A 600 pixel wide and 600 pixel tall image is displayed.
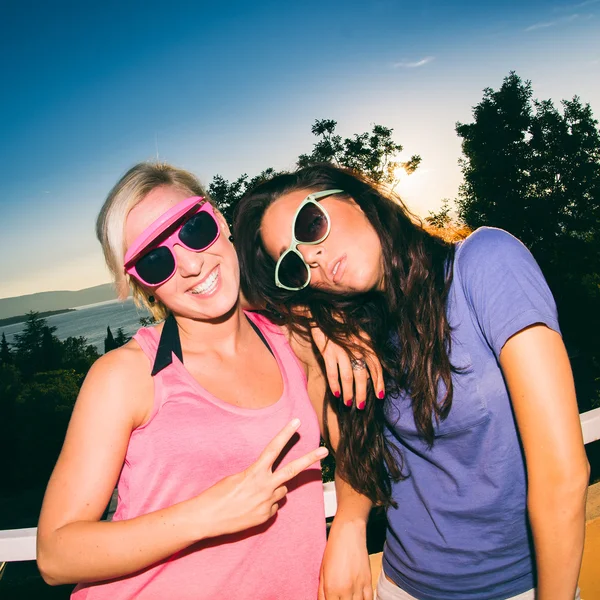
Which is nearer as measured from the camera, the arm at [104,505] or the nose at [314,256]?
the arm at [104,505]

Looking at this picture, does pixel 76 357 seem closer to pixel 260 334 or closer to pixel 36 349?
pixel 36 349

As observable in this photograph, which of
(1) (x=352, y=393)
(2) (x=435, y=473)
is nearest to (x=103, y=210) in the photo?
(1) (x=352, y=393)

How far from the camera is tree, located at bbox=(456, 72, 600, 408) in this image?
20.8 meters

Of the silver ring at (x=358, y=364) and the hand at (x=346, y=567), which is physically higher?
the silver ring at (x=358, y=364)

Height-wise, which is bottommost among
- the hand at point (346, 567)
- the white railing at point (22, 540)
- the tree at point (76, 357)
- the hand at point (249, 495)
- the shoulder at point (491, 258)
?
the tree at point (76, 357)

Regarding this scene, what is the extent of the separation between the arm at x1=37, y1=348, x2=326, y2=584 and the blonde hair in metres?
0.54

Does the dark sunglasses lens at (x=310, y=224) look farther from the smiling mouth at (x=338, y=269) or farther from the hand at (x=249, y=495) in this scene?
the hand at (x=249, y=495)

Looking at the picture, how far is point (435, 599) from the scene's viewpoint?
156cm

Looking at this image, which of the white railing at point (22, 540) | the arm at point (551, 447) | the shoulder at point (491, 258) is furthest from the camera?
the white railing at point (22, 540)

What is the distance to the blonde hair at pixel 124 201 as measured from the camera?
1.62m

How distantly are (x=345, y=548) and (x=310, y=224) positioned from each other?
139 cm

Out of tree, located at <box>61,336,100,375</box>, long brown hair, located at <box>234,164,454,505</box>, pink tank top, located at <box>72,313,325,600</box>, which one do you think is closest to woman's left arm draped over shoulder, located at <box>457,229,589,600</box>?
long brown hair, located at <box>234,164,454,505</box>

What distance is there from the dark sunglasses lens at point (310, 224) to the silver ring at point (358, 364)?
59cm

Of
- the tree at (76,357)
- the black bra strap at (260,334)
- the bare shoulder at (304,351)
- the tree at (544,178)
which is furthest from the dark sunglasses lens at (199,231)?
the tree at (76,357)
